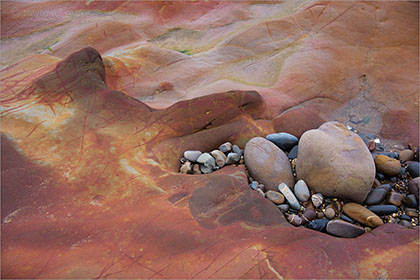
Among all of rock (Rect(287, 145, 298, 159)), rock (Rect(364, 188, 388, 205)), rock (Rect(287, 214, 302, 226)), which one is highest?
rock (Rect(287, 145, 298, 159))

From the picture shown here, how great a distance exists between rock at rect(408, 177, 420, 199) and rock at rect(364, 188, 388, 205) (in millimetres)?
316

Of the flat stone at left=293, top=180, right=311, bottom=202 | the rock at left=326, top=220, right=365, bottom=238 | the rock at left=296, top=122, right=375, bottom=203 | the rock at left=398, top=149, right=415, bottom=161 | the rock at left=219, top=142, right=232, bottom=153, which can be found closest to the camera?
the rock at left=326, top=220, right=365, bottom=238

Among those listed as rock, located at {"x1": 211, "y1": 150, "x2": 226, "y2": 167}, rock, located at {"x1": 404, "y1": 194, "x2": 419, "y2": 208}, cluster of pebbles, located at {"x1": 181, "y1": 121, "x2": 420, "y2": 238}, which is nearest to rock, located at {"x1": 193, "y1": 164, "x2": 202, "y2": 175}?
cluster of pebbles, located at {"x1": 181, "y1": 121, "x2": 420, "y2": 238}

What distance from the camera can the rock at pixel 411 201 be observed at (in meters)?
2.74

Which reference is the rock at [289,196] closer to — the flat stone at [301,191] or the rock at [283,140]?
the flat stone at [301,191]

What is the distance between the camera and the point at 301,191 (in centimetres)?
272

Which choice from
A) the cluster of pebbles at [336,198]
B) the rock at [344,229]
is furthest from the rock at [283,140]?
the rock at [344,229]

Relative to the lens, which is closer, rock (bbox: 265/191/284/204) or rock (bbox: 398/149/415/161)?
rock (bbox: 265/191/284/204)

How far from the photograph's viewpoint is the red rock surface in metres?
1.97

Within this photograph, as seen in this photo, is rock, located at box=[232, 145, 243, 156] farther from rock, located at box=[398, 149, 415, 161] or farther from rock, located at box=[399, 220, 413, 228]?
rock, located at box=[398, 149, 415, 161]

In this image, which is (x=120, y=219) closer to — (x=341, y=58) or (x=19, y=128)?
(x=19, y=128)

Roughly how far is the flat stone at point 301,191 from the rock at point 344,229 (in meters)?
0.36

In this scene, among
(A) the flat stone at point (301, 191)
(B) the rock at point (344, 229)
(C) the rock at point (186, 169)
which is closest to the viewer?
(B) the rock at point (344, 229)

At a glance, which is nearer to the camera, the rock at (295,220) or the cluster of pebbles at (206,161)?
the rock at (295,220)
